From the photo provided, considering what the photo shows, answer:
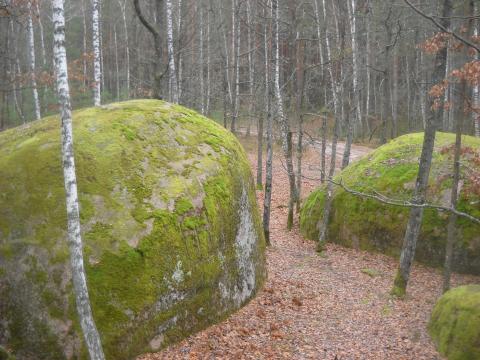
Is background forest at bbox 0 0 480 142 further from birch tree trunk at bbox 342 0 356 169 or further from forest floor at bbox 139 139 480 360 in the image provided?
forest floor at bbox 139 139 480 360

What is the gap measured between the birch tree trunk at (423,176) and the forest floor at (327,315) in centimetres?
56

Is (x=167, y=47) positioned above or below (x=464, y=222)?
above

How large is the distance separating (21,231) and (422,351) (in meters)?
7.55

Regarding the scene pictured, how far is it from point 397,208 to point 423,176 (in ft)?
11.8

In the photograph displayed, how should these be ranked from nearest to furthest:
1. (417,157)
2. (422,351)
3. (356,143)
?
(422,351) < (417,157) < (356,143)

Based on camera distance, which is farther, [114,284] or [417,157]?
[417,157]

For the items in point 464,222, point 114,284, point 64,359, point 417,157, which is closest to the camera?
point 64,359

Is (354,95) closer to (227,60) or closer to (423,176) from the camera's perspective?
(423,176)

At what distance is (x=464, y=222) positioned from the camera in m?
11.9

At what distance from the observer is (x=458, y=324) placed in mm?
7746

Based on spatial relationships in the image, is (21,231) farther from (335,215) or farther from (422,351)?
(335,215)

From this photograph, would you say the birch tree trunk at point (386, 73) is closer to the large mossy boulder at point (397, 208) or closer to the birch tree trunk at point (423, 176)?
the large mossy boulder at point (397, 208)

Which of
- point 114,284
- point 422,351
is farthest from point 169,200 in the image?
point 422,351

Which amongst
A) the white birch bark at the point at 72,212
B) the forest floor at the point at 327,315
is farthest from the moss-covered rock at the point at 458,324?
the white birch bark at the point at 72,212
